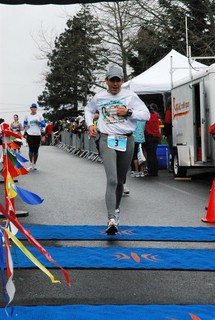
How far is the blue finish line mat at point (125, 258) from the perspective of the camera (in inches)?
238

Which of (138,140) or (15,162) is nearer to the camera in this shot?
(15,162)

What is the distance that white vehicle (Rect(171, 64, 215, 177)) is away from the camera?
14375mm

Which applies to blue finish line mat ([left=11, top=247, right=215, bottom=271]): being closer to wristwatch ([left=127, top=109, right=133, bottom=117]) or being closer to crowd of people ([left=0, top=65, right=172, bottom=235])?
crowd of people ([left=0, top=65, right=172, bottom=235])

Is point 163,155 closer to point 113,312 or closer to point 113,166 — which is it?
point 113,166

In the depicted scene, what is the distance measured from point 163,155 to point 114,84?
11896 mm

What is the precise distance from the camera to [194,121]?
50.4ft

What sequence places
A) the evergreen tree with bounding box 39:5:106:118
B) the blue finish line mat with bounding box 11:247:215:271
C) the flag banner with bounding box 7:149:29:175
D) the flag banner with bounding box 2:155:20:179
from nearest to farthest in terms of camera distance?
the blue finish line mat with bounding box 11:247:215:271 < the flag banner with bounding box 2:155:20:179 < the flag banner with bounding box 7:149:29:175 < the evergreen tree with bounding box 39:5:106:118

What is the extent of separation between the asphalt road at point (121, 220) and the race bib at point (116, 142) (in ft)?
3.78

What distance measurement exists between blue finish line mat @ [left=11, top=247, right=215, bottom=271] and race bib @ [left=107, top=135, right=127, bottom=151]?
1349 millimetres

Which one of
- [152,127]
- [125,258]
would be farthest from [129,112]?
[152,127]

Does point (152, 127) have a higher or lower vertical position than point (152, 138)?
higher

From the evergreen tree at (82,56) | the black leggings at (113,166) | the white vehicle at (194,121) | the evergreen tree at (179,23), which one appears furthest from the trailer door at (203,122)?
the evergreen tree at (82,56)

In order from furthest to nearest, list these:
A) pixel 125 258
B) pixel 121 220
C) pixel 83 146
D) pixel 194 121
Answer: pixel 83 146 < pixel 194 121 < pixel 121 220 < pixel 125 258

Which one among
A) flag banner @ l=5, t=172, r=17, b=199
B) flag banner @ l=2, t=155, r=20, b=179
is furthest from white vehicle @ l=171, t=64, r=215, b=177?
flag banner @ l=5, t=172, r=17, b=199
